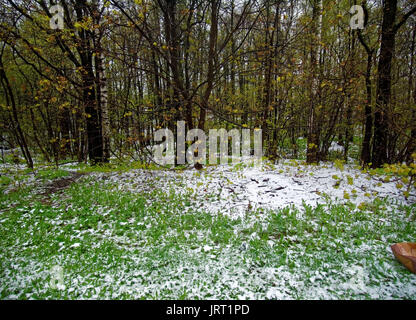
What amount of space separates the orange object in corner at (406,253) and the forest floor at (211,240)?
13 centimetres

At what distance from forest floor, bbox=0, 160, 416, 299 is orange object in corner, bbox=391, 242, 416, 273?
128mm

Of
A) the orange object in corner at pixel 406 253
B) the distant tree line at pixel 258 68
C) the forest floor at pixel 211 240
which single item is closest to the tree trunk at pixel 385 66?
the distant tree line at pixel 258 68

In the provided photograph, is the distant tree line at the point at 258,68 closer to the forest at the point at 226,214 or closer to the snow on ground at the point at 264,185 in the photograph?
the forest at the point at 226,214

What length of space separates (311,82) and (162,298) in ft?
27.0

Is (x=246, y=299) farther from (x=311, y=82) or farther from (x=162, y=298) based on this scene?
(x=311, y=82)

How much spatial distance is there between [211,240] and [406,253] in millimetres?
3154

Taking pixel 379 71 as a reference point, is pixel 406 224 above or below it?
below

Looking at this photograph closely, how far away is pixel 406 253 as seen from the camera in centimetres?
322

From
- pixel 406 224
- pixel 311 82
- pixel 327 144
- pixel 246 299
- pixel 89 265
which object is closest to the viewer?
pixel 246 299

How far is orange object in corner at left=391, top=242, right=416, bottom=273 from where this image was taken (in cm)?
299

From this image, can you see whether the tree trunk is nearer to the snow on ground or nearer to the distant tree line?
the distant tree line
